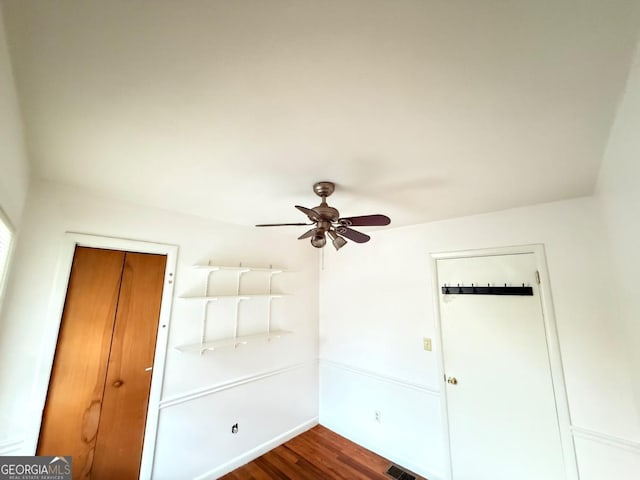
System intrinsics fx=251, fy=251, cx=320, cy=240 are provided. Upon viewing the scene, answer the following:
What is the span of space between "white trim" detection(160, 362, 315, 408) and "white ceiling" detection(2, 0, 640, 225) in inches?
76.4

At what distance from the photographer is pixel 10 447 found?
1.57 metres

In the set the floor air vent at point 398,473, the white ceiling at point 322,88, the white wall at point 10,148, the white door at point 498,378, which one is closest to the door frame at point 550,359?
the white door at point 498,378

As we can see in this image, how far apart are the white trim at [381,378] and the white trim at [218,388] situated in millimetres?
495

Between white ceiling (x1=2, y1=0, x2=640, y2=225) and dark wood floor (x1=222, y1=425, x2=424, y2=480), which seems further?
dark wood floor (x1=222, y1=425, x2=424, y2=480)

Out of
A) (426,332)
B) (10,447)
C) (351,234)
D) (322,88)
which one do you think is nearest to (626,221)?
(351,234)

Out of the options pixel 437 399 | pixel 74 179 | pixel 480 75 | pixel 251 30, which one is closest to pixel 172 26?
pixel 251 30

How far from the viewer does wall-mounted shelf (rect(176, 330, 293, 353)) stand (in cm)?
235

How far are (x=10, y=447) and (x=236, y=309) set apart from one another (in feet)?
5.45

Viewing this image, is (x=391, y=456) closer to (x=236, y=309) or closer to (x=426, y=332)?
(x=426, y=332)

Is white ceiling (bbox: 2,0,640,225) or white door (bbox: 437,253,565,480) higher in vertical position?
white ceiling (bbox: 2,0,640,225)

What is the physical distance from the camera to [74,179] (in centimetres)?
179

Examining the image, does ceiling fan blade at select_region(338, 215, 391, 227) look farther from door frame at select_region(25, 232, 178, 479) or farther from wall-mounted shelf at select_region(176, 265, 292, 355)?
door frame at select_region(25, 232, 178, 479)

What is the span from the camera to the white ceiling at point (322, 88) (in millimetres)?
707

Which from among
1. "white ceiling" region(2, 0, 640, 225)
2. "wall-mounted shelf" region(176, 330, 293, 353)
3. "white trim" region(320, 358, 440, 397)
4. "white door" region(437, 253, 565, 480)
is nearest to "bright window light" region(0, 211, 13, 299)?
"white ceiling" region(2, 0, 640, 225)
